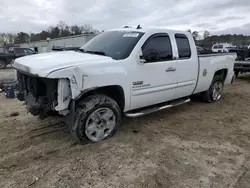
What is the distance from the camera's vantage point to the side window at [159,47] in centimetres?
443

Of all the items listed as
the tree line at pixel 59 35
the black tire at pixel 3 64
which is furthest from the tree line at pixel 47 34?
the black tire at pixel 3 64

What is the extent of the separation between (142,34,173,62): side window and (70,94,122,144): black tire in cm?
119

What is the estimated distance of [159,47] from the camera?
4.71 m

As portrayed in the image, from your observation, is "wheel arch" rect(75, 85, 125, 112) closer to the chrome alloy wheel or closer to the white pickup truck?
the white pickup truck

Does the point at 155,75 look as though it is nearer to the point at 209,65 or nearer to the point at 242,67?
the point at 209,65

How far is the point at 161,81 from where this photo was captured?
467cm

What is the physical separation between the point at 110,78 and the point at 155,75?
1.09 m

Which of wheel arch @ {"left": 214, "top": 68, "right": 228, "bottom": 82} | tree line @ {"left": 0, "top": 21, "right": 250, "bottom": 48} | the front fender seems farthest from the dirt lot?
tree line @ {"left": 0, "top": 21, "right": 250, "bottom": 48}

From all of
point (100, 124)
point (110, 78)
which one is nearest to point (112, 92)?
point (110, 78)

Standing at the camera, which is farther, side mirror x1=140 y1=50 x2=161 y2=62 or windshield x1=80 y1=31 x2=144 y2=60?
side mirror x1=140 y1=50 x2=161 y2=62

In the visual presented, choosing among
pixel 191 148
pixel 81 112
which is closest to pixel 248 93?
pixel 191 148

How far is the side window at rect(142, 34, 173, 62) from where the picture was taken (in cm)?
443

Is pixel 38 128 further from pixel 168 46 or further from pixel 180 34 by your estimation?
pixel 180 34

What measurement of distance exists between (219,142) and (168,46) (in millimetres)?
2125
